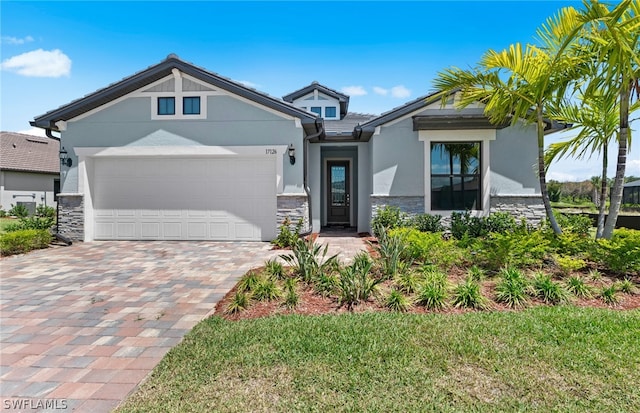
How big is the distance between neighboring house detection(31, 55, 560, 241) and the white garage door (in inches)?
1.2

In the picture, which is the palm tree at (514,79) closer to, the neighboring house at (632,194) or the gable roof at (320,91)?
the gable roof at (320,91)

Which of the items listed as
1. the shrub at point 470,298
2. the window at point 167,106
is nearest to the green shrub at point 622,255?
the shrub at point 470,298

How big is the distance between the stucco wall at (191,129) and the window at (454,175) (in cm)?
439

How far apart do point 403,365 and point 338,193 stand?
11132 mm

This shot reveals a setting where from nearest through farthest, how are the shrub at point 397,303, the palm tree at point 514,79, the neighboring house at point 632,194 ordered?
the shrub at point 397,303
the palm tree at point 514,79
the neighboring house at point 632,194

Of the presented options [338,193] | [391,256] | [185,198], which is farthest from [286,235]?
[338,193]

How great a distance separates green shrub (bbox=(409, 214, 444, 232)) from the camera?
10.3 meters

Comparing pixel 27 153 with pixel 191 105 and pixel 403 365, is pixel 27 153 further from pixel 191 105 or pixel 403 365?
pixel 403 365

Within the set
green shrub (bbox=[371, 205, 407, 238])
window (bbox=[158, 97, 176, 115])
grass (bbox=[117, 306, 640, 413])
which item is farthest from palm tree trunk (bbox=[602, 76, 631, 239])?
window (bbox=[158, 97, 176, 115])

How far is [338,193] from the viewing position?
13.9 meters

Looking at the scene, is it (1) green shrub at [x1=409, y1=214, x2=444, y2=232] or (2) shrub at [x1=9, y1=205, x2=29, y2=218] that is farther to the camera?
(2) shrub at [x1=9, y1=205, x2=29, y2=218]

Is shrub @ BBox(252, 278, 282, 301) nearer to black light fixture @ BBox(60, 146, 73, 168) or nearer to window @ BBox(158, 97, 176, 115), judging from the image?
window @ BBox(158, 97, 176, 115)

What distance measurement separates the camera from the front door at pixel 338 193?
1373 cm

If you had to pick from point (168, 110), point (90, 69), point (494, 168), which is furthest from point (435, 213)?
point (90, 69)
